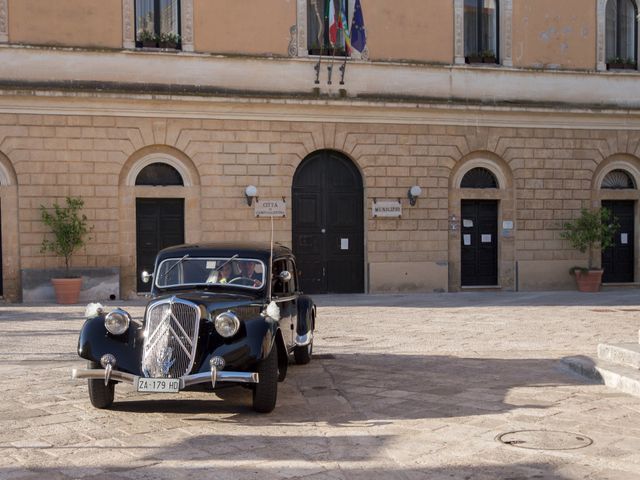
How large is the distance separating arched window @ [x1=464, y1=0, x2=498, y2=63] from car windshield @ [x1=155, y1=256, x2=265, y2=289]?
1472 centimetres

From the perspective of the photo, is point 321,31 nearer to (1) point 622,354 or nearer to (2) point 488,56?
(2) point 488,56

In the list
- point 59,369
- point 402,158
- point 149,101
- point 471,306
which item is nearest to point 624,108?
point 402,158

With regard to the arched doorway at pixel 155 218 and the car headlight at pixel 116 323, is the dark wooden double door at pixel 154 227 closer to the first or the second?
the arched doorway at pixel 155 218

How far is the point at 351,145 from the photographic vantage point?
21406 millimetres

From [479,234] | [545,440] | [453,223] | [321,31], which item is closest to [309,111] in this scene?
[321,31]

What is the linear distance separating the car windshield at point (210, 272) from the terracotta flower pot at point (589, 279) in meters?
14.9

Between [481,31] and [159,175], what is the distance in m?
9.04

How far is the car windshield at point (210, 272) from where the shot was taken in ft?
29.7

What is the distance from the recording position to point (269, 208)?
2067 cm

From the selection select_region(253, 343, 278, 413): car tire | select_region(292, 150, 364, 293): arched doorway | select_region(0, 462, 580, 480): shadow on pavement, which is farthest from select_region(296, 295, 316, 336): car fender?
select_region(292, 150, 364, 293): arched doorway

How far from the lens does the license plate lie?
739 cm

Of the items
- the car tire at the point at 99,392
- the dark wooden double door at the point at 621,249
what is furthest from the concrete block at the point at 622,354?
the dark wooden double door at the point at 621,249

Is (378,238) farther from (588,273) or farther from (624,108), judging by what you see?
(624,108)

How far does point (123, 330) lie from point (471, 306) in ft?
38.3
